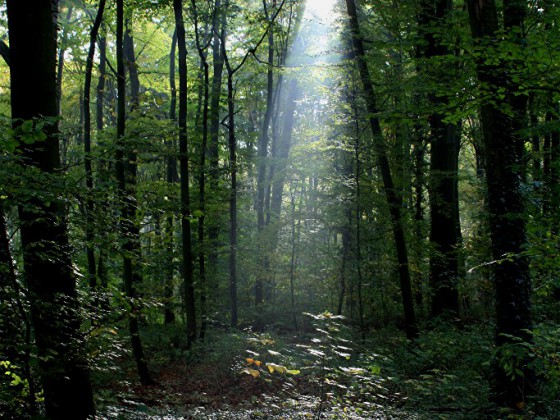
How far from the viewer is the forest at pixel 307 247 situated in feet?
13.7

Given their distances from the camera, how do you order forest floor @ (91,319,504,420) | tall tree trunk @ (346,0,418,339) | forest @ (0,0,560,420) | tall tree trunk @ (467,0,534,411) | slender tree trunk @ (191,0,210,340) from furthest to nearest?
slender tree trunk @ (191,0,210,340) < tall tree trunk @ (346,0,418,339) < tall tree trunk @ (467,0,534,411) < forest floor @ (91,319,504,420) < forest @ (0,0,560,420)

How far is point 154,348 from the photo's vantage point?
41.6 ft

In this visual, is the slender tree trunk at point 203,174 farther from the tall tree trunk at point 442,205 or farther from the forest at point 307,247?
the tall tree trunk at point 442,205

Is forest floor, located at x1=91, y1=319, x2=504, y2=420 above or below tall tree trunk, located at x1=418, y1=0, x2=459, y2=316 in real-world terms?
below

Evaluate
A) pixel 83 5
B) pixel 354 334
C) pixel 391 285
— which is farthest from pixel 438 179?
pixel 83 5

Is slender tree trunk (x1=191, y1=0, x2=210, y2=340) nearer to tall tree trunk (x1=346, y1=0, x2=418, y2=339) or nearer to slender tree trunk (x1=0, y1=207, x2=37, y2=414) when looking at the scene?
tall tree trunk (x1=346, y1=0, x2=418, y2=339)

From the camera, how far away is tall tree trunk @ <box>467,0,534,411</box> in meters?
5.80

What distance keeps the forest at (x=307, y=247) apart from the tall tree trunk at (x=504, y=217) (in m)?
0.03

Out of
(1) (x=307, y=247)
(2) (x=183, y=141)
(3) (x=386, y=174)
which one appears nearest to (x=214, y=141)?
(1) (x=307, y=247)

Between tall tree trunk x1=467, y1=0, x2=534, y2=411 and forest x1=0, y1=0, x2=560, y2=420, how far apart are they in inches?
1.1

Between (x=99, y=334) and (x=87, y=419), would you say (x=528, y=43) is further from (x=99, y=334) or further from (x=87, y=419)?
(x=87, y=419)

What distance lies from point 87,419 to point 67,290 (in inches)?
56.9

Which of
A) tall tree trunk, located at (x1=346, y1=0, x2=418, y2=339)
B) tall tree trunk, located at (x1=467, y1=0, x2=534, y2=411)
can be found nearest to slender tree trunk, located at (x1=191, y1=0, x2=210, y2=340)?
tall tree trunk, located at (x1=346, y1=0, x2=418, y2=339)

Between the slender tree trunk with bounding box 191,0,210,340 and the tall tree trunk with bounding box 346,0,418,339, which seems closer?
the tall tree trunk with bounding box 346,0,418,339
